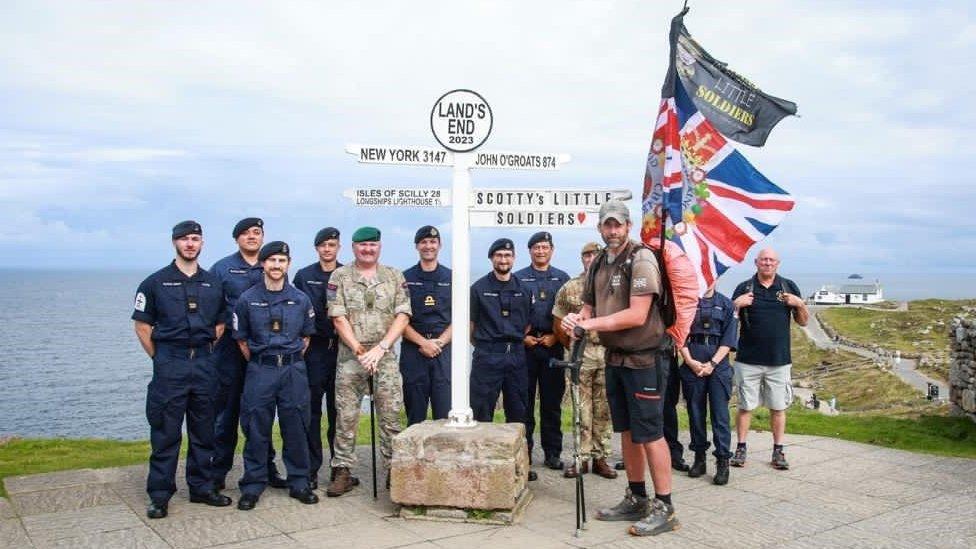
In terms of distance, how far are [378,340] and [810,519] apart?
3.68 m

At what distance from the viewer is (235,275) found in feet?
21.5

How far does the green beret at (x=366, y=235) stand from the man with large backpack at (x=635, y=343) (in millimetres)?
1999

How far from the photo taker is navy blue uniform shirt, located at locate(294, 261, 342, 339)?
668 cm

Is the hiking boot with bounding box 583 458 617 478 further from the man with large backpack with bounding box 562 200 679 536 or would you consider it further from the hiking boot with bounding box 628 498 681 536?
the hiking boot with bounding box 628 498 681 536

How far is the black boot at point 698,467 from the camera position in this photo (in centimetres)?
707

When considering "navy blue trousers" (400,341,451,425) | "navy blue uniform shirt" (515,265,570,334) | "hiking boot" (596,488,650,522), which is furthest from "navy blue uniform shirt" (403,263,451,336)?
"hiking boot" (596,488,650,522)

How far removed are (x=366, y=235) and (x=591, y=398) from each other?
2492 mm

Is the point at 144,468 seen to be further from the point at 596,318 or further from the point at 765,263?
the point at 765,263

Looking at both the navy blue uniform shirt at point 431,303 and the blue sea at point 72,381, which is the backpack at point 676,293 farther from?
A: the blue sea at point 72,381

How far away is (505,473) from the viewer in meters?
5.53

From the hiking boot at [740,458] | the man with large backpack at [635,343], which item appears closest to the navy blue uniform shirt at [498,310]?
the man with large backpack at [635,343]

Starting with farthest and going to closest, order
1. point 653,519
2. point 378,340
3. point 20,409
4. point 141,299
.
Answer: point 20,409 < point 378,340 < point 141,299 < point 653,519

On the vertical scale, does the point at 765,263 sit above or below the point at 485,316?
above

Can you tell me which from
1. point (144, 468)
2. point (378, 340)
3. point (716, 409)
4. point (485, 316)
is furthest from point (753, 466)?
point (144, 468)
